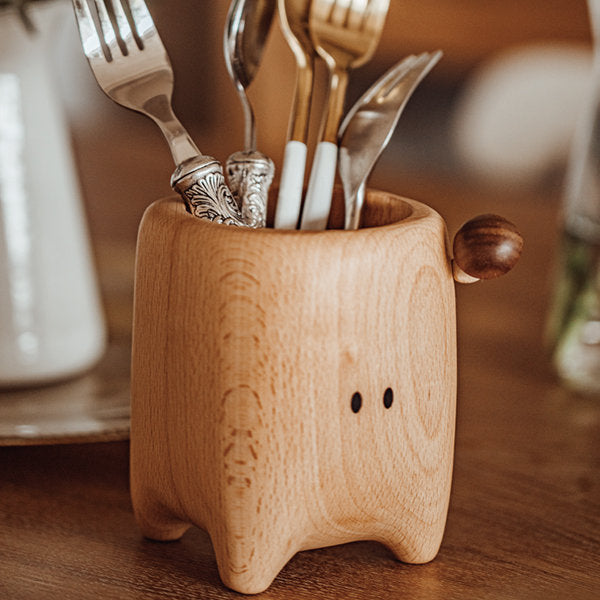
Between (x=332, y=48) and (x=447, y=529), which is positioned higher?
(x=332, y=48)

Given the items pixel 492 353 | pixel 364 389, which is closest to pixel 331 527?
pixel 364 389

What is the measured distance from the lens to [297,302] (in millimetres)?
285

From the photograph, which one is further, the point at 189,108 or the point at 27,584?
the point at 189,108

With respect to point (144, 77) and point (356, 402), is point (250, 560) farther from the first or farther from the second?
point (144, 77)

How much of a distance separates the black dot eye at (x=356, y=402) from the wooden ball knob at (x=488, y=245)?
61 mm

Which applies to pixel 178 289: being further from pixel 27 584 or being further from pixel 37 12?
pixel 37 12

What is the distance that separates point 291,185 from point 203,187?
4 cm

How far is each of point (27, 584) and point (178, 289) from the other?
12 cm

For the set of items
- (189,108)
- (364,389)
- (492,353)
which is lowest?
(189,108)

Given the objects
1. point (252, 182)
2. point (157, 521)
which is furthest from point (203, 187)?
point (157, 521)

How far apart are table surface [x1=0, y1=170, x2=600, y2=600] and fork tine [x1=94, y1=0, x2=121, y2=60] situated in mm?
186

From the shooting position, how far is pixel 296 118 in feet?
1.18

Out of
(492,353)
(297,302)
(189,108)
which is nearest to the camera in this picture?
(297,302)

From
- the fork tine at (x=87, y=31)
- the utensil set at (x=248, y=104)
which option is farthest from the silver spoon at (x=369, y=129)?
the fork tine at (x=87, y=31)
